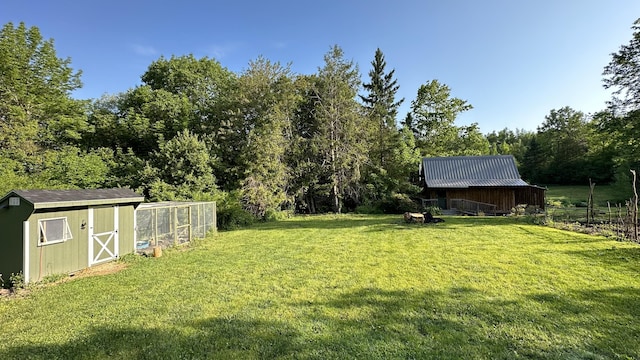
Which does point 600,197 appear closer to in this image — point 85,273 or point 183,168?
point 183,168

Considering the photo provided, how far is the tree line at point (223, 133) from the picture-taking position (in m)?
15.8

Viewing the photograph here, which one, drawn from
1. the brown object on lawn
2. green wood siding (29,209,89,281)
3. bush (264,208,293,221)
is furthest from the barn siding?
green wood siding (29,209,89,281)

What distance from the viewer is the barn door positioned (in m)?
8.04

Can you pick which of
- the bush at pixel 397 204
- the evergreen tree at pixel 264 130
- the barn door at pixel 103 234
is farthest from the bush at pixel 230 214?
the bush at pixel 397 204

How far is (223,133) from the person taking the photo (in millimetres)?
19781

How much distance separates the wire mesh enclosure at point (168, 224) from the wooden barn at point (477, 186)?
17.4 meters

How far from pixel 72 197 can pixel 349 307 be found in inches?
306

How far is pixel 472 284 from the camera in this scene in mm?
5879

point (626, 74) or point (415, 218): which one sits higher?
point (626, 74)

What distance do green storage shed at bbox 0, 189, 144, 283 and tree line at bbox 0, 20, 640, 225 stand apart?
7.10 metres

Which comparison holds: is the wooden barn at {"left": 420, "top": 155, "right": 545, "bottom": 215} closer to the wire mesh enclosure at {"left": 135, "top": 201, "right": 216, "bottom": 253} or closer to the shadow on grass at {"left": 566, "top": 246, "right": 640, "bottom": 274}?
the shadow on grass at {"left": 566, "top": 246, "right": 640, "bottom": 274}

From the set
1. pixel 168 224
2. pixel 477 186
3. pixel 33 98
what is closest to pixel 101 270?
pixel 168 224

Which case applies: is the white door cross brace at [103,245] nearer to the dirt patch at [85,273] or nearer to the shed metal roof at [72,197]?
the dirt patch at [85,273]

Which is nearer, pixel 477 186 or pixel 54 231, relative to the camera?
pixel 54 231
